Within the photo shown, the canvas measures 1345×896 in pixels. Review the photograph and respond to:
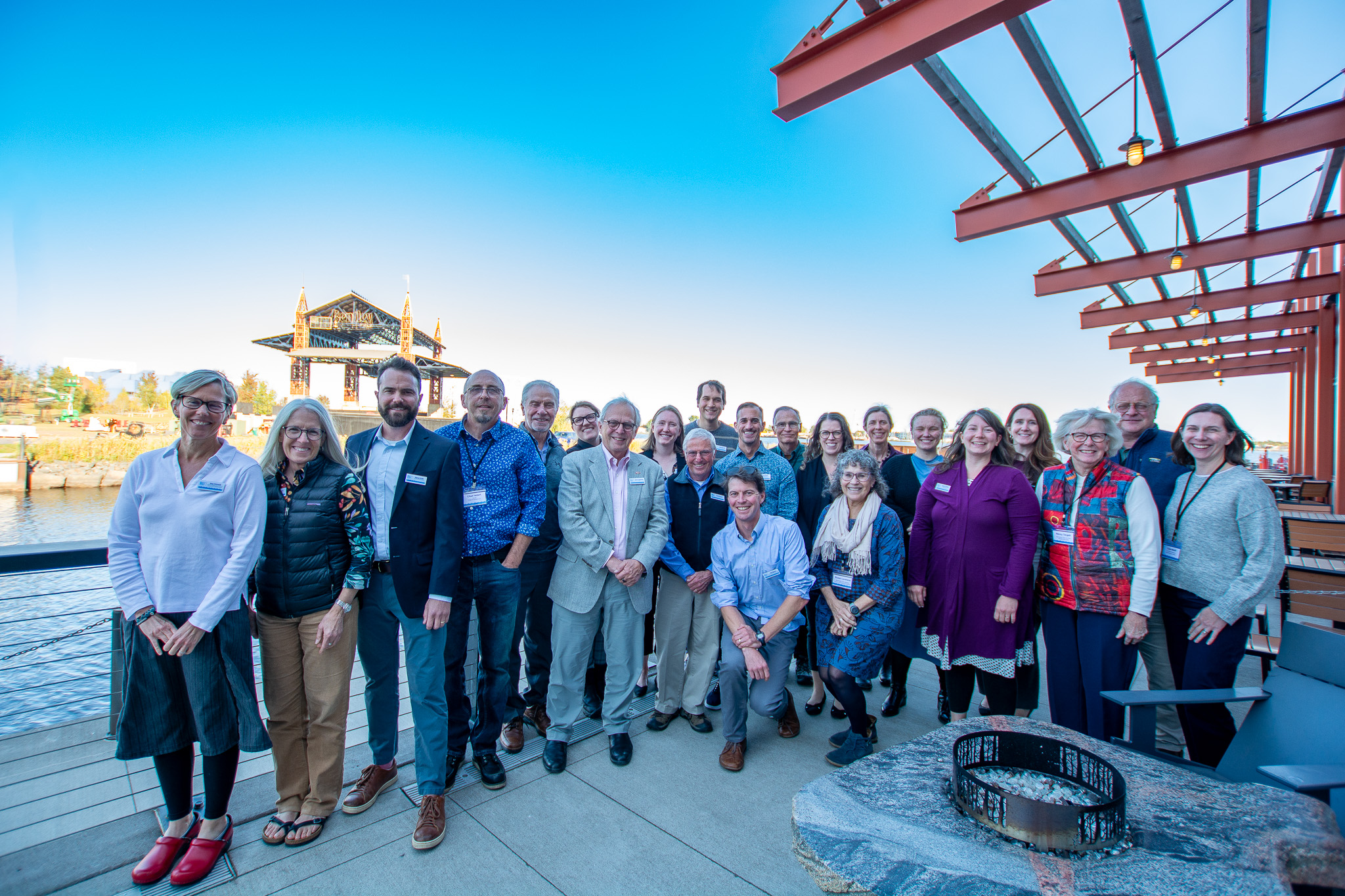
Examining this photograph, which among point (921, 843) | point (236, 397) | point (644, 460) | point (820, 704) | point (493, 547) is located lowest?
point (820, 704)

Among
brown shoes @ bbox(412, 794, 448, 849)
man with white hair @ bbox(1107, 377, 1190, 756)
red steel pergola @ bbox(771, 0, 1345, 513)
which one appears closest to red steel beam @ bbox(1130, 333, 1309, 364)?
red steel pergola @ bbox(771, 0, 1345, 513)

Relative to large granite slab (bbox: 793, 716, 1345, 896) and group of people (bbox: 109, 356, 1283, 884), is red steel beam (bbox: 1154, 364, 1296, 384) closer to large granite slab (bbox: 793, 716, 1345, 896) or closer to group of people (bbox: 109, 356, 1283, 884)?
group of people (bbox: 109, 356, 1283, 884)

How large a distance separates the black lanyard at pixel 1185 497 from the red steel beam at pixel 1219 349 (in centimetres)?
1427

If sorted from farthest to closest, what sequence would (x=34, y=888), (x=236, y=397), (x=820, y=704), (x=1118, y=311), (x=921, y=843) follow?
(x=1118, y=311), (x=820, y=704), (x=236, y=397), (x=34, y=888), (x=921, y=843)

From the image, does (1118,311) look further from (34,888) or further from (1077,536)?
(34,888)

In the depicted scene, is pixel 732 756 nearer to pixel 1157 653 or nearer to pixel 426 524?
pixel 426 524

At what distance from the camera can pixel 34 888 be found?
1.82 meters

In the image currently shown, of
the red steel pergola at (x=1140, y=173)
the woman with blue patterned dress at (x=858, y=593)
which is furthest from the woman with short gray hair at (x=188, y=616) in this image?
the red steel pergola at (x=1140, y=173)

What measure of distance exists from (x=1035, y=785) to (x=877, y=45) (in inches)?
194

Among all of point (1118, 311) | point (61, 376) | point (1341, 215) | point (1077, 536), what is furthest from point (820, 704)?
point (61, 376)

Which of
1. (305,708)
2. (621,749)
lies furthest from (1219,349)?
(305,708)

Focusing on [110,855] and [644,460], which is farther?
[644,460]

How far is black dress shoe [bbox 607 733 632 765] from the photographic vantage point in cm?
270

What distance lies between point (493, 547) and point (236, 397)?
3.90 ft
